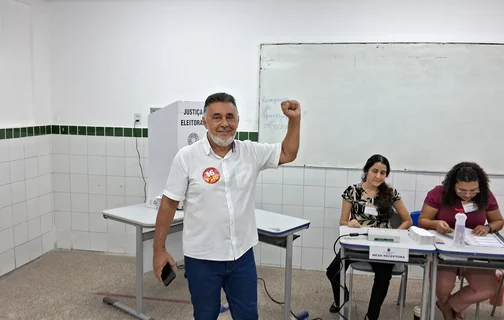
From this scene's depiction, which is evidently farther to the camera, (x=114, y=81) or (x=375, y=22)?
(x=114, y=81)

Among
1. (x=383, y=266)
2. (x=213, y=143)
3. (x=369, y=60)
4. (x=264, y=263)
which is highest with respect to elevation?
(x=369, y=60)

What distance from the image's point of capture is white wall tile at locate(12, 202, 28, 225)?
3755mm

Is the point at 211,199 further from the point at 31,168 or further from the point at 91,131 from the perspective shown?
the point at 31,168

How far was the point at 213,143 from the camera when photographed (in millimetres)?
2088

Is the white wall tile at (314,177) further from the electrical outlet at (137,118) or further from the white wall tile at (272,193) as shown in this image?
the electrical outlet at (137,118)

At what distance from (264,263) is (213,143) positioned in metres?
2.24

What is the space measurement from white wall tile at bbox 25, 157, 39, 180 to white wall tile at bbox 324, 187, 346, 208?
274cm

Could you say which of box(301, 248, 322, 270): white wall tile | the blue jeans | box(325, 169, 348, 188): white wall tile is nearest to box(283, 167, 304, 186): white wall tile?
box(325, 169, 348, 188): white wall tile

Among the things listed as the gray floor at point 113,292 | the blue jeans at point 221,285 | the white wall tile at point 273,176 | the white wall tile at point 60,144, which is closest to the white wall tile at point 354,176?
the white wall tile at point 273,176

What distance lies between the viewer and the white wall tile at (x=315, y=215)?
3.85 meters

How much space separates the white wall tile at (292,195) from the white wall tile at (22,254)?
244cm

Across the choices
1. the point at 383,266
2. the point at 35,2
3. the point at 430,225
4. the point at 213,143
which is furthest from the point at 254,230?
the point at 35,2

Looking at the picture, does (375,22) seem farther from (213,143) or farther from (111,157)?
(111,157)

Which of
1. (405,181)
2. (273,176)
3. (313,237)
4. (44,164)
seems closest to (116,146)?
(44,164)
